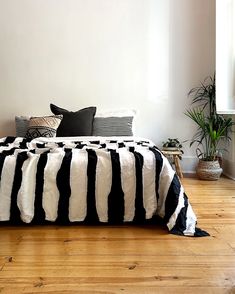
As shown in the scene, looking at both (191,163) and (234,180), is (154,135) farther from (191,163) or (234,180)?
(234,180)

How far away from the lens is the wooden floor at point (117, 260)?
1539 millimetres

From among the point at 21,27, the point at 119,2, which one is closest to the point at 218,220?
the point at 119,2

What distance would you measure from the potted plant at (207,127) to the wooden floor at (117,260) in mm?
1619

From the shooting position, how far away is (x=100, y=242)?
2.09 metres

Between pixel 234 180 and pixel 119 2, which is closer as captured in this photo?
pixel 234 180

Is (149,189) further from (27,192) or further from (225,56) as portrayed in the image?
(225,56)

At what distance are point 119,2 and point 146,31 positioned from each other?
496 mm

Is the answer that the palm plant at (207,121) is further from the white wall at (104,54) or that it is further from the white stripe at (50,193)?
the white stripe at (50,193)

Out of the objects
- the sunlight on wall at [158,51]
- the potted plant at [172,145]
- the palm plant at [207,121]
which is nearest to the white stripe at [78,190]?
the potted plant at [172,145]

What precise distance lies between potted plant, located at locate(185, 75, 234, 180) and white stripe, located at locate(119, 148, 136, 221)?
194 cm

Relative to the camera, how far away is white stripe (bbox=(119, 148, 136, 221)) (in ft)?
7.81

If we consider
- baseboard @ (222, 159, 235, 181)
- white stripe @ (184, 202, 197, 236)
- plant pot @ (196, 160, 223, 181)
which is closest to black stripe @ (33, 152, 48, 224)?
white stripe @ (184, 202, 197, 236)

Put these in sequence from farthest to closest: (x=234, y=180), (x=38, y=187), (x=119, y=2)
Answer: (x=119, y=2), (x=234, y=180), (x=38, y=187)

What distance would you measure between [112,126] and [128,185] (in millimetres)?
1634
